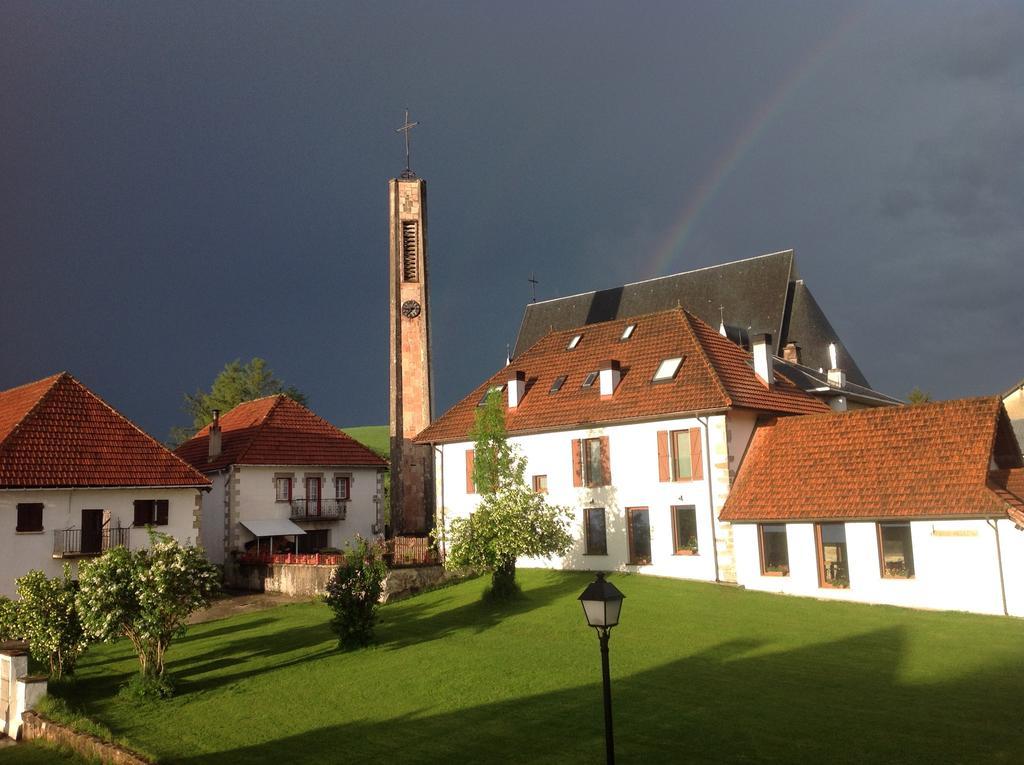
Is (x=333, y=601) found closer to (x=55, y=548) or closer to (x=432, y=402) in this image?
(x=55, y=548)

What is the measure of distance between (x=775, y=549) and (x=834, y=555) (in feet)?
6.35

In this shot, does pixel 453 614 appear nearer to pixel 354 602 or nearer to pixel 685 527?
pixel 354 602

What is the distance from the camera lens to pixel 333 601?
72.7 ft

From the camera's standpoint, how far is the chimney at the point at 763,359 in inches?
1286

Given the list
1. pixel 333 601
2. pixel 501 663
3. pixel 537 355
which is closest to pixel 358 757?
pixel 501 663

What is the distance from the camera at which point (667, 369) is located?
32188 mm

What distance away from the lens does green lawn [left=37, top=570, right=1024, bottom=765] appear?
42.5 ft

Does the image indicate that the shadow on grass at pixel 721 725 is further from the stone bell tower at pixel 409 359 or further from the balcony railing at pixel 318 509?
the stone bell tower at pixel 409 359

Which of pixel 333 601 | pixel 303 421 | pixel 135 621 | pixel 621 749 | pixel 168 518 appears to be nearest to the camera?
pixel 621 749

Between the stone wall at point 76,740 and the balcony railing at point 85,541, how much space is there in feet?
40.5

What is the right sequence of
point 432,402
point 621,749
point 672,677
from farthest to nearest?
1. point 432,402
2. point 672,677
3. point 621,749

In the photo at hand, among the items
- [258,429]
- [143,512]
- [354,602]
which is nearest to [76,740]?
[354,602]

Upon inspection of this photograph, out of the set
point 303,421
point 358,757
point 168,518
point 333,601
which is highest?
point 303,421

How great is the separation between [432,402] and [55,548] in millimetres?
20741
